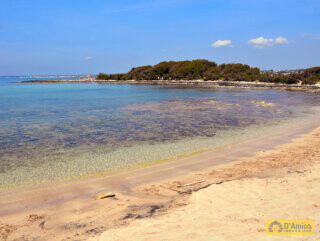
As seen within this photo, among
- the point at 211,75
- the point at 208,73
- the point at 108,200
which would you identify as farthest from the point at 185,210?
the point at 208,73

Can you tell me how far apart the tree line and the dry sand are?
60870 mm

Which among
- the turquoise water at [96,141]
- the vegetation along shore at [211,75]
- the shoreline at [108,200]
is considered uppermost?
the vegetation along shore at [211,75]

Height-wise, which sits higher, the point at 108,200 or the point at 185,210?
the point at 185,210

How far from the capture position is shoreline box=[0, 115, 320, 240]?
545 centimetres

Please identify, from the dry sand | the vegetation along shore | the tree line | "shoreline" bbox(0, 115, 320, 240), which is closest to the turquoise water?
"shoreline" bbox(0, 115, 320, 240)

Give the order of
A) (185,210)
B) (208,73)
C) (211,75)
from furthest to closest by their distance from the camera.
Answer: (208,73) < (211,75) < (185,210)

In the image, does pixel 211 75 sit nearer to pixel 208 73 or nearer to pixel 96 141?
pixel 208 73

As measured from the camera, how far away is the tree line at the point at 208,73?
225 feet

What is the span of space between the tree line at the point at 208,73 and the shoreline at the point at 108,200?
198 ft

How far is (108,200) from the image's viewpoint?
21.5ft

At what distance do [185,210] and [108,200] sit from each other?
6.78 ft

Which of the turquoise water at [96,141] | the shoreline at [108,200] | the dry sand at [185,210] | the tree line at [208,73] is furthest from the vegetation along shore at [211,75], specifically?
the dry sand at [185,210]

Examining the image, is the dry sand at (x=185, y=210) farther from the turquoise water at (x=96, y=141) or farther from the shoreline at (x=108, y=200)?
the turquoise water at (x=96, y=141)

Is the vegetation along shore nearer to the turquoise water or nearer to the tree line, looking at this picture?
the tree line
